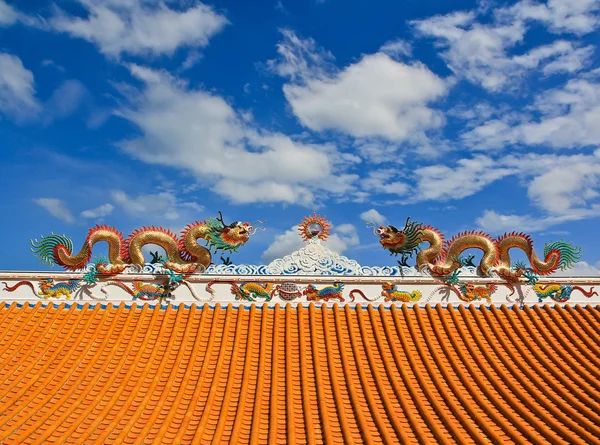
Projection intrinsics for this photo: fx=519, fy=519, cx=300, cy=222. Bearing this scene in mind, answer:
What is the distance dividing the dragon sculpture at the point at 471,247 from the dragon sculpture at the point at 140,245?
106 inches

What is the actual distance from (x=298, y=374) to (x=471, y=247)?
3.92m

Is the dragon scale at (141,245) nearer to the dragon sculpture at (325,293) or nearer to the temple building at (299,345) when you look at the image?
the temple building at (299,345)

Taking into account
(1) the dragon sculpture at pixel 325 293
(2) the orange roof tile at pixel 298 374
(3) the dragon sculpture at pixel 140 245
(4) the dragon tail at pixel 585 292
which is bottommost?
(2) the orange roof tile at pixel 298 374

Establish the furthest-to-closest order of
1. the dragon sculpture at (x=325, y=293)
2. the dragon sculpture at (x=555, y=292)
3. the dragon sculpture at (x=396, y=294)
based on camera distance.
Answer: the dragon sculpture at (x=555, y=292) < the dragon sculpture at (x=396, y=294) < the dragon sculpture at (x=325, y=293)

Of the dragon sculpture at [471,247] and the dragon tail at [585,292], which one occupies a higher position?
the dragon sculpture at [471,247]

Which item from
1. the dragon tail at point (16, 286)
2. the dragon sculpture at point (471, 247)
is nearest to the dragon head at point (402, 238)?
the dragon sculpture at point (471, 247)

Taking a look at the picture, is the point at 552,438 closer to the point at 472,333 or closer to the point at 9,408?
the point at 472,333

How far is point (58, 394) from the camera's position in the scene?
18.6 feet

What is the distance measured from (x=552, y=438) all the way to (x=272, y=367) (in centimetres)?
302

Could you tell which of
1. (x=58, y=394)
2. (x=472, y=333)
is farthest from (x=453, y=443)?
(x=58, y=394)

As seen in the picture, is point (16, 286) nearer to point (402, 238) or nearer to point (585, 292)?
point (402, 238)

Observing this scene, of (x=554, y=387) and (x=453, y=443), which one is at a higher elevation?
(x=554, y=387)

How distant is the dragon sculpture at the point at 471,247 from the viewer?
8.33 metres

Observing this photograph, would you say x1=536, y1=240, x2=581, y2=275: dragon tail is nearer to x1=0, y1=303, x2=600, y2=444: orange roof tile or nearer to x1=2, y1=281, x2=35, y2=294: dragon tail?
x1=0, y1=303, x2=600, y2=444: orange roof tile
